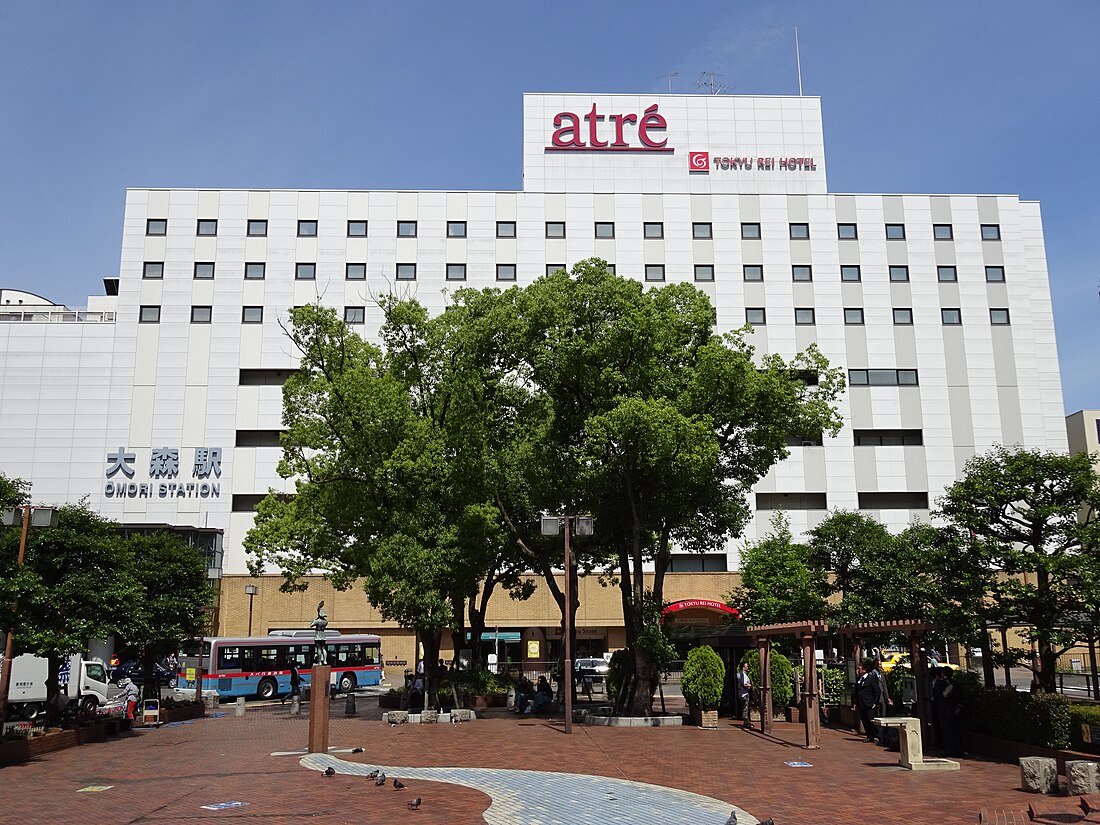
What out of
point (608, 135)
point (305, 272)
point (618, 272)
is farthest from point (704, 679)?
point (608, 135)

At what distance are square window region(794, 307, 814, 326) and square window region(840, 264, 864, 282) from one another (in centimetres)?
301

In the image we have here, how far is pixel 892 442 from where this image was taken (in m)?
56.4

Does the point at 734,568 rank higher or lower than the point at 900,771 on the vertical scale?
higher

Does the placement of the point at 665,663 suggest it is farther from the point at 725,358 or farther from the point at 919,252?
the point at 919,252

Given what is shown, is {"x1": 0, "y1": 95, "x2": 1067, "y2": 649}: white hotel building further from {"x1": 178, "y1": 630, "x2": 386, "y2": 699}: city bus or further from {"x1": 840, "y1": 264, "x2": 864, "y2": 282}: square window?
{"x1": 178, "y1": 630, "x2": 386, "y2": 699}: city bus

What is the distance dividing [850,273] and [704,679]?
38.9 m

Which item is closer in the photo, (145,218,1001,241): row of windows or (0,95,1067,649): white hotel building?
(0,95,1067,649): white hotel building

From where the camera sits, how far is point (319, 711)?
1970cm

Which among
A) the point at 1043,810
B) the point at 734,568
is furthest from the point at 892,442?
the point at 1043,810

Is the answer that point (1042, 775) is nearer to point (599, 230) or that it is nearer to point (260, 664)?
Result: point (260, 664)

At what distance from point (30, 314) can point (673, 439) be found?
167 feet

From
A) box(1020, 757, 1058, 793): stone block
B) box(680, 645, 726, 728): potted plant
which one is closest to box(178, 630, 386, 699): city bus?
box(680, 645, 726, 728): potted plant

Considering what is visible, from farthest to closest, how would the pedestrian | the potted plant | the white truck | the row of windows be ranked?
the row of windows < the white truck < the potted plant < the pedestrian

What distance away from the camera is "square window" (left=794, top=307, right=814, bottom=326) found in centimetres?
5741
